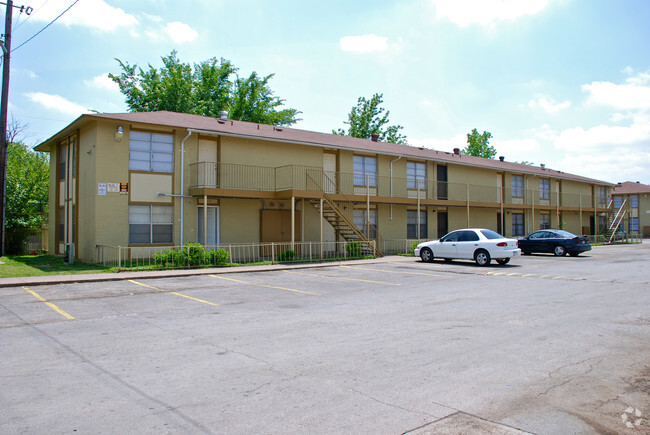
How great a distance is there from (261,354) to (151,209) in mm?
14196

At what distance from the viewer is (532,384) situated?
4.95 m

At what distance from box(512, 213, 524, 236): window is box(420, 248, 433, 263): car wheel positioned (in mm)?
16326

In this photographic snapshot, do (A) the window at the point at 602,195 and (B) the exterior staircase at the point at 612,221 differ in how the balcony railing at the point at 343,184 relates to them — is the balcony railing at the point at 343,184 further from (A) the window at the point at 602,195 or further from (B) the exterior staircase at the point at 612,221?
(A) the window at the point at 602,195

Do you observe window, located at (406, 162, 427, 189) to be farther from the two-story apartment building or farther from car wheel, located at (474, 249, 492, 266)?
car wheel, located at (474, 249, 492, 266)

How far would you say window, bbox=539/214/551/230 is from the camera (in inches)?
1441

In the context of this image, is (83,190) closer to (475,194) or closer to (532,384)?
(532,384)

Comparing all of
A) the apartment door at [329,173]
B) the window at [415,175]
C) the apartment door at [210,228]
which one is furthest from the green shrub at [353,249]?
the window at [415,175]

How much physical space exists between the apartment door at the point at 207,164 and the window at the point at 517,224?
922 inches

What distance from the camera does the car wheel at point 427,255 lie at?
20.5 m

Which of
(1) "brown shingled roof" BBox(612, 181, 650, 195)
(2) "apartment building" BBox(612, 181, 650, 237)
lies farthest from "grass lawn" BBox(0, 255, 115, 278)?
(2) "apartment building" BBox(612, 181, 650, 237)

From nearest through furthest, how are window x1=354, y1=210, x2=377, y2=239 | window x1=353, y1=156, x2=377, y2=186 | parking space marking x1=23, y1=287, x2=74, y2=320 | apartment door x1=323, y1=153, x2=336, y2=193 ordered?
parking space marking x1=23, y1=287, x2=74, y2=320 → apartment door x1=323, y1=153, x2=336, y2=193 → window x1=354, y1=210, x2=377, y2=239 → window x1=353, y1=156, x2=377, y2=186

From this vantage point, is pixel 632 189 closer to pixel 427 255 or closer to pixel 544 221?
pixel 544 221

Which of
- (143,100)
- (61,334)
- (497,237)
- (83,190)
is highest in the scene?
(143,100)

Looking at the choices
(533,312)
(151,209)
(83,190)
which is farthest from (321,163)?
(533,312)
